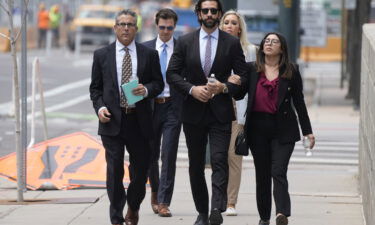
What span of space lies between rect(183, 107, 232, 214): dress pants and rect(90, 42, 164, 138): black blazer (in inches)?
14.6

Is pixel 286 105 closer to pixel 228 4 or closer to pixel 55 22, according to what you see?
pixel 228 4

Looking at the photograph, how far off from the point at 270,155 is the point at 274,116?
33cm

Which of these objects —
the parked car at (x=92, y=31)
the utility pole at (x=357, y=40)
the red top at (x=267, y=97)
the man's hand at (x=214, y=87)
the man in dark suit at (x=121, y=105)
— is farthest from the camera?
the parked car at (x=92, y=31)

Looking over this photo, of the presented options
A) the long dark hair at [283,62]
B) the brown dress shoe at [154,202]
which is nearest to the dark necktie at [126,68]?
the long dark hair at [283,62]

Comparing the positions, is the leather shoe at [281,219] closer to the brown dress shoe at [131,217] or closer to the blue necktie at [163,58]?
the brown dress shoe at [131,217]

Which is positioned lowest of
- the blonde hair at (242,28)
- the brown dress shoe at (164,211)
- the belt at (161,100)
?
the brown dress shoe at (164,211)

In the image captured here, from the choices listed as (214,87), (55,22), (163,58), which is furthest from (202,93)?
(55,22)

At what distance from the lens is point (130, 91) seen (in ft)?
29.5

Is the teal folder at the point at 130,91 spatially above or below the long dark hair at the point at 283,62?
below

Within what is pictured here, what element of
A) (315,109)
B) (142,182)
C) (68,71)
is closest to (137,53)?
(142,182)

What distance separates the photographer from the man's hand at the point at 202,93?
8.85m

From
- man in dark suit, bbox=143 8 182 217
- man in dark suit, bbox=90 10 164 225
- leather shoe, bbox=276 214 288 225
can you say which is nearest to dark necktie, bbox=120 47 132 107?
man in dark suit, bbox=90 10 164 225

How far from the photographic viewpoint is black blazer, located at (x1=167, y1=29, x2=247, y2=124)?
909 cm

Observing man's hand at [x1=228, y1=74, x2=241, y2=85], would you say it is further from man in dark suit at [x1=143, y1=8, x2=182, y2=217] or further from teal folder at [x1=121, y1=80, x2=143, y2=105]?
man in dark suit at [x1=143, y1=8, x2=182, y2=217]
